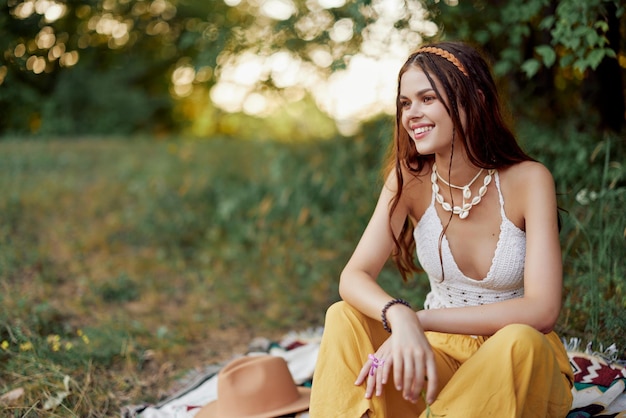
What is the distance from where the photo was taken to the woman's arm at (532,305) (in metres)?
1.96

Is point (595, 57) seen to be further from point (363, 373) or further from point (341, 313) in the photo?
point (363, 373)

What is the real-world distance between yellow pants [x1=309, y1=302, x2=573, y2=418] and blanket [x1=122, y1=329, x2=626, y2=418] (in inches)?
14.3

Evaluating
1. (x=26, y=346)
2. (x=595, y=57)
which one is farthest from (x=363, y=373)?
(x=595, y=57)

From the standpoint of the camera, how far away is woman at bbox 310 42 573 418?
1.81m

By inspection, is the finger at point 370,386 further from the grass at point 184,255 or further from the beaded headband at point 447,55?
the grass at point 184,255

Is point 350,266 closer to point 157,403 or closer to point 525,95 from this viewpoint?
point 157,403

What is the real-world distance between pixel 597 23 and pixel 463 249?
141 centimetres

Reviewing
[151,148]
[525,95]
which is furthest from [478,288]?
[151,148]

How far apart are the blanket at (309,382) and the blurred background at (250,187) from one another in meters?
0.13

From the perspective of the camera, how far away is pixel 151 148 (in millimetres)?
7836

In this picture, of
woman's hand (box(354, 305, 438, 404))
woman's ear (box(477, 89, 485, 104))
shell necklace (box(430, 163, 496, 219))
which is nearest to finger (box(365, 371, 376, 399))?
woman's hand (box(354, 305, 438, 404))

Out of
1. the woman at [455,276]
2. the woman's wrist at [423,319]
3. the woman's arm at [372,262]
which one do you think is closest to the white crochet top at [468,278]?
the woman at [455,276]

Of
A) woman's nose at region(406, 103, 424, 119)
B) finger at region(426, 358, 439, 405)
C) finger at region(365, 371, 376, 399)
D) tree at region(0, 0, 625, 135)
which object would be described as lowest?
finger at region(365, 371, 376, 399)

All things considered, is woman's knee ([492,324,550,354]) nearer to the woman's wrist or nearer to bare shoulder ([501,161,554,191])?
the woman's wrist
